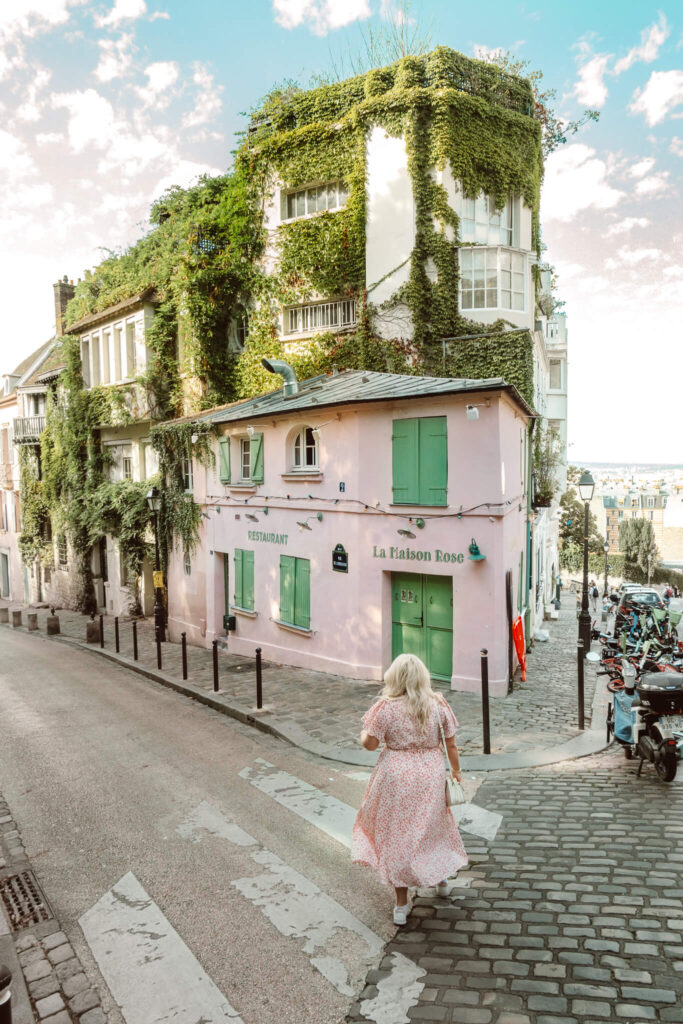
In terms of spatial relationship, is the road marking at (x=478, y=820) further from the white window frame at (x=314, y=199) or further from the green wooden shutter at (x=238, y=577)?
the white window frame at (x=314, y=199)

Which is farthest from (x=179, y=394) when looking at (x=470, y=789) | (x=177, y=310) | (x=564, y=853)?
(x=564, y=853)

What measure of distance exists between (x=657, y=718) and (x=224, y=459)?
36.0 ft

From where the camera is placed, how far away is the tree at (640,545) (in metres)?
70.8

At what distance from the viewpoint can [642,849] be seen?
5.36 meters

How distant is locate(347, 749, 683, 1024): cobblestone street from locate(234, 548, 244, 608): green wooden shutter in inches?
368

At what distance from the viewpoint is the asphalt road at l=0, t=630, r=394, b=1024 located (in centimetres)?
417

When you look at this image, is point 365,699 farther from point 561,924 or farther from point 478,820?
point 561,924

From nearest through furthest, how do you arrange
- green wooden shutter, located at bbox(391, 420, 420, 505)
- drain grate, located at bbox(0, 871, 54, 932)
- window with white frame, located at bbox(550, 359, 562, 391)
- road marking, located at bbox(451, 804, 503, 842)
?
drain grate, located at bbox(0, 871, 54, 932), road marking, located at bbox(451, 804, 503, 842), green wooden shutter, located at bbox(391, 420, 420, 505), window with white frame, located at bbox(550, 359, 562, 391)

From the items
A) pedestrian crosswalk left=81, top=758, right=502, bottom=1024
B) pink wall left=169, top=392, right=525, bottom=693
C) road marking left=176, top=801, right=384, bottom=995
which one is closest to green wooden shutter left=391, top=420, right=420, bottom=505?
pink wall left=169, top=392, right=525, bottom=693

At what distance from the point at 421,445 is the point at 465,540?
5.92 feet

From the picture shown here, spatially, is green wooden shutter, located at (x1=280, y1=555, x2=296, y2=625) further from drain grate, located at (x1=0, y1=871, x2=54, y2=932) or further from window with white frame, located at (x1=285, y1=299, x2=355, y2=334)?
window with white frame, located at (x1=285, y1=299, x2=355, y2=334)

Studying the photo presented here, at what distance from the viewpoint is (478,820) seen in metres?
6.09

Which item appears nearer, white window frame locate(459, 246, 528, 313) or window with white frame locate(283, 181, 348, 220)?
white window frame locate(459, 246, 528, 313)

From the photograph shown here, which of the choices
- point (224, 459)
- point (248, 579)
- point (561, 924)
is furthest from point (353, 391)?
point (561, 924)
